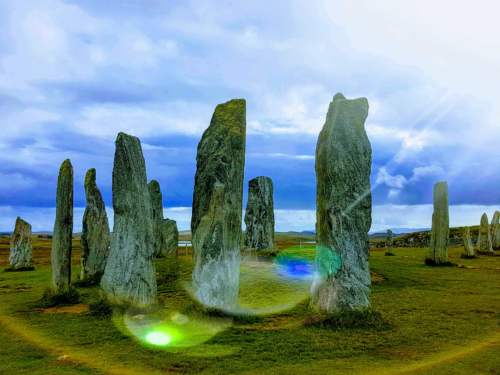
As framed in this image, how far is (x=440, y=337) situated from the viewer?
11625 mm

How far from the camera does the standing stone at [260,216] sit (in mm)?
28656

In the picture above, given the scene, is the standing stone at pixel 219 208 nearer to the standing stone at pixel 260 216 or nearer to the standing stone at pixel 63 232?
the standing stone at pixel 63 232

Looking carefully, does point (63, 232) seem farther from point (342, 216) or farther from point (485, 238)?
point (485, 238)

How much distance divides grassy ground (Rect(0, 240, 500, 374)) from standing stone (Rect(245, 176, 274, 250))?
35.8 ft

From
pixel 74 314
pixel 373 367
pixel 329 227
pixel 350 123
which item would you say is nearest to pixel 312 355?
pixel 373 367

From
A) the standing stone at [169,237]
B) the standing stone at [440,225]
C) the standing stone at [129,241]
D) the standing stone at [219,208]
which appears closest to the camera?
the standing stone at [219,208]

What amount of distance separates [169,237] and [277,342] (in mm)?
18591

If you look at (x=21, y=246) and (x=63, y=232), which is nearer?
(x=63, y=232)

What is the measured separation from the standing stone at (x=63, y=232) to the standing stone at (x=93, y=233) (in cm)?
400

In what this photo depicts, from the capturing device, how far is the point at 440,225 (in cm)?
2698

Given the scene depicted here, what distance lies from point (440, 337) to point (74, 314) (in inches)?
401

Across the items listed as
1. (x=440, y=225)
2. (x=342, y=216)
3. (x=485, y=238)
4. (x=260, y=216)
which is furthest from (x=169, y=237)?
(x=485, y=238)

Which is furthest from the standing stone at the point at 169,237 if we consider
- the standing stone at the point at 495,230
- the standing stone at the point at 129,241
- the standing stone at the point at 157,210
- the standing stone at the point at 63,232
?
the standing stone at the point at 495,230

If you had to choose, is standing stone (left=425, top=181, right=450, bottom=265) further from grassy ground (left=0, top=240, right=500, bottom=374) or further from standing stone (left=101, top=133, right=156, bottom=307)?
standing stone (left=101, top=133, right=156, bottom=307)
